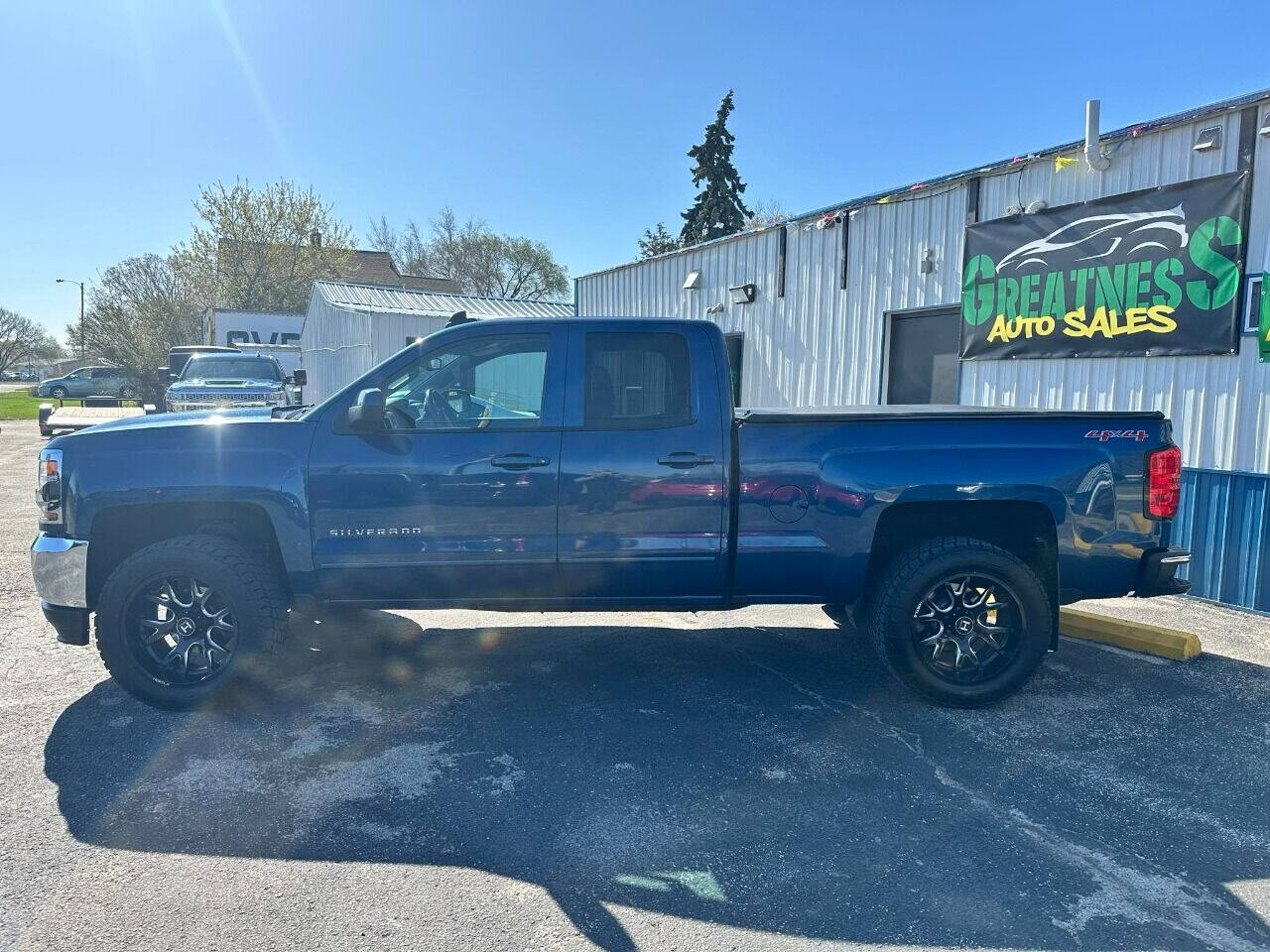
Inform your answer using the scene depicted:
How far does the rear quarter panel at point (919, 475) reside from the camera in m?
4.30

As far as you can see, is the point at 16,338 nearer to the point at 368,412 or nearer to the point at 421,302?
the point at 421,302

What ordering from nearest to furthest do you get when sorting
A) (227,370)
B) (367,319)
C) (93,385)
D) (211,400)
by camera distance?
(211,400) < (227,370) < (367,319) < (93,385)

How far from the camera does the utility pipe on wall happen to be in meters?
6.96

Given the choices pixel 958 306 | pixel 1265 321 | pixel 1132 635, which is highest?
pixel 958 306

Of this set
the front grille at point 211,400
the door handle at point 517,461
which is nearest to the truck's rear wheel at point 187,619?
the door handle at point 517,461

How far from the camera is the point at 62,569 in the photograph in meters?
4.20

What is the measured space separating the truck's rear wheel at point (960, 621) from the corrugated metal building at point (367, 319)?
60.5ft

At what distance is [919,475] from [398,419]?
2.64 m

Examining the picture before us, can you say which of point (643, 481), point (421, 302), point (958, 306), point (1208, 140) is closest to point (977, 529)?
point (643, 481)

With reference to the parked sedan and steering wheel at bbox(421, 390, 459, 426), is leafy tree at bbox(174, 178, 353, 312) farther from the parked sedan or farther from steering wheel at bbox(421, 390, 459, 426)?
steering wheel at bbox(421, 390, 459, 426)

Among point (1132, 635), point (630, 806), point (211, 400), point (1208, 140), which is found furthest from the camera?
point (211, 400)

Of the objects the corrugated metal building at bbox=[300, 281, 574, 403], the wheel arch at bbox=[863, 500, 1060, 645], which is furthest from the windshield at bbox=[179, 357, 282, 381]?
the wheel arch at bbox=[863, 500, 1060, 645]

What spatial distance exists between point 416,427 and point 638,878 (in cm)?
241

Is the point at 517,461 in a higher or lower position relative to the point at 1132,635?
higher
